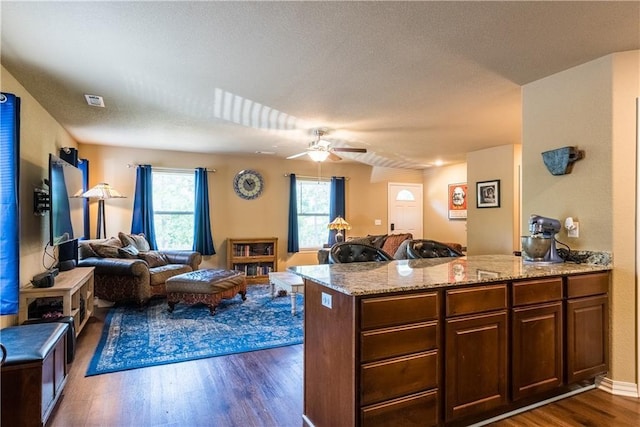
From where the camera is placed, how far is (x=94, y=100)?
11.7 ft

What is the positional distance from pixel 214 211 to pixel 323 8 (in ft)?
17.7

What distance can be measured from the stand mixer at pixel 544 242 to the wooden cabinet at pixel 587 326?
312mm

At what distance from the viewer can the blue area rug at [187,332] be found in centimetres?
313

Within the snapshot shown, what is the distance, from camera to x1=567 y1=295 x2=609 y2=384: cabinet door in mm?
2412

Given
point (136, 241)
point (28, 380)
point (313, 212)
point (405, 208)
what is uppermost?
point (405, 208)

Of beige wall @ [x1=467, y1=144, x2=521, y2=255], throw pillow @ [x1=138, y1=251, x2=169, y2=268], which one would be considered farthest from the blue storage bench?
beige wall @ [x1=467, y1=144, x2=521, y2=255]

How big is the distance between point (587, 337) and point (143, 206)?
628cm

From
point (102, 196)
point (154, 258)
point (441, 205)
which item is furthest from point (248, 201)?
point (441, 205)

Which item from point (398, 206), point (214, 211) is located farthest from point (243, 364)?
point (398, 206)

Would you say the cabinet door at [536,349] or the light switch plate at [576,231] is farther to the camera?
the light switch plate at [576,231]

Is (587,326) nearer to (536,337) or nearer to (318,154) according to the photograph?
(536,337)

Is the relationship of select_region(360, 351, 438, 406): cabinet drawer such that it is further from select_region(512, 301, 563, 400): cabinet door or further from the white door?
the white door

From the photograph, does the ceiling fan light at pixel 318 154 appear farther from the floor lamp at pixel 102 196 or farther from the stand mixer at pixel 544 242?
the floor lamp at pixel 102 196

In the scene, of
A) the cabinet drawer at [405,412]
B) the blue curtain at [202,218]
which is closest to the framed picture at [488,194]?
the cabinet drawer at [405,412]
